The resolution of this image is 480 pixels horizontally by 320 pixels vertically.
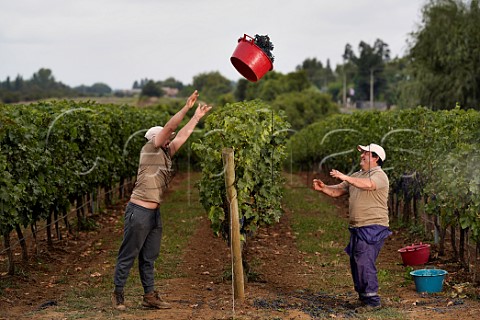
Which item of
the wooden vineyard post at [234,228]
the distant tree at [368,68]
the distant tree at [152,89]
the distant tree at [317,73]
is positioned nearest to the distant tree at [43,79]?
the distant tree at [152,89]

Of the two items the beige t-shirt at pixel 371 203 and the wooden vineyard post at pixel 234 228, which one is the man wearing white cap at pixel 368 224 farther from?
the wooden vineyard post at pixel 234 228

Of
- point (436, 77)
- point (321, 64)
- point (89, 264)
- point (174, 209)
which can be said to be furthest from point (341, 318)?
point (321, 64)

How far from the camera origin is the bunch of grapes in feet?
24.1

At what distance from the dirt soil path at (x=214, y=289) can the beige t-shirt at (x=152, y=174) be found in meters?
1.21

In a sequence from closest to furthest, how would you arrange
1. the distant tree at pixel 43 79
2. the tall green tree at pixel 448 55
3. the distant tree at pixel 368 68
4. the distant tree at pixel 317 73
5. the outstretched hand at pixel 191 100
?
the outstretched hand at pixel 191 100, the tall green tree at pixel 448 55, the distant tree at pixel 43 79, the distant tree at pixel 368 68, the distant tree at pixel 317 73

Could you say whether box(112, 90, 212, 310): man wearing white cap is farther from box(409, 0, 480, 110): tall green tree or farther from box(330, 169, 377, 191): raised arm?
box(409, 0, 480, 110): tall green tree

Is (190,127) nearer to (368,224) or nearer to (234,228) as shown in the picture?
(234,228)

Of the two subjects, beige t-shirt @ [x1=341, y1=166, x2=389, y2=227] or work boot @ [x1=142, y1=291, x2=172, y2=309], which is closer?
work boot @ [x1=142, y1=291, x2=172, y2=309]

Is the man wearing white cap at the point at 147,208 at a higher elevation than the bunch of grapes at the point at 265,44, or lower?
lower

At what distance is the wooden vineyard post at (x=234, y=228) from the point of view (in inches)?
309

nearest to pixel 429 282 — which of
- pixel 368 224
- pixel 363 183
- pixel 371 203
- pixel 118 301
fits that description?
pixel 368 224

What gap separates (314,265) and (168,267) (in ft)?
7.31

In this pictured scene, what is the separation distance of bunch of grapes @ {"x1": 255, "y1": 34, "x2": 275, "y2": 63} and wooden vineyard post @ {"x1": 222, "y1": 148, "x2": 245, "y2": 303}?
1.13 meters

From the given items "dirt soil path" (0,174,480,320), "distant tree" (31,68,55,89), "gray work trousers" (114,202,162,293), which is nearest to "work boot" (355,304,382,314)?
"dirt soil path" (0,174,480,320)
